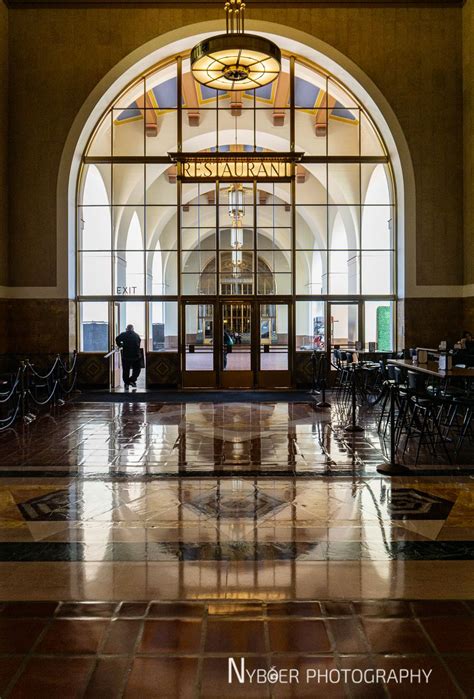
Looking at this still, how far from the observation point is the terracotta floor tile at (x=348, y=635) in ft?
7.90

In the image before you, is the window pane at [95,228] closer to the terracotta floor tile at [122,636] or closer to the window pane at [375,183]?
the window pane at [375,183]

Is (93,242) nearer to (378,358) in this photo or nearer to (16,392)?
(16,392)

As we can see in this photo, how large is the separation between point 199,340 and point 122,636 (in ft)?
34.6

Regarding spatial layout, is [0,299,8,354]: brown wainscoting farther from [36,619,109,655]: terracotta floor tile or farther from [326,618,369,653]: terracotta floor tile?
[326,618,369,653]: terracotta floor tile

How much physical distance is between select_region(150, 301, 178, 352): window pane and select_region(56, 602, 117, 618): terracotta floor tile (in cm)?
1020

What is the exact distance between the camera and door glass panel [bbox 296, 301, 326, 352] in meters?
13.0

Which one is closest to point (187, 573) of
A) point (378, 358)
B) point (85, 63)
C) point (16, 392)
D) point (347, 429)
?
point (347, 429)

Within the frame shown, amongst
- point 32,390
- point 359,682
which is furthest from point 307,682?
point 32,390

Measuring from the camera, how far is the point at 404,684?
2.17 meters

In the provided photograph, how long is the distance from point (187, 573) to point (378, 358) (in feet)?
33.1

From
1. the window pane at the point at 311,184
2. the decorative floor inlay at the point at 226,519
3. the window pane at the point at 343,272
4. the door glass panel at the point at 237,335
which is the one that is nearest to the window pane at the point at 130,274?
the door glass panel at the point at 237,335

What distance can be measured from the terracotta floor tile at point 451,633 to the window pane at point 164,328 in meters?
10.7

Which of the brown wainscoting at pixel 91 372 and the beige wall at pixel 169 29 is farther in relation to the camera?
the brown wainscoting at pixel 91 372

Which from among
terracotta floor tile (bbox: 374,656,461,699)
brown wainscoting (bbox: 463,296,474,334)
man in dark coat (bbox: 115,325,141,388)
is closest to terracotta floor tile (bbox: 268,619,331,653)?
terracotta floor tile (bbox: 374,656,461,699)
